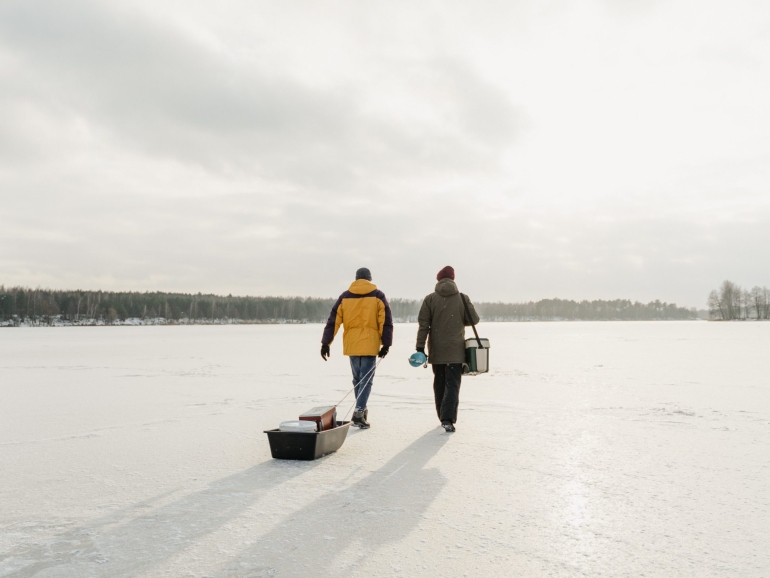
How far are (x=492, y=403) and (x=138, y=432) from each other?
14.9 feet

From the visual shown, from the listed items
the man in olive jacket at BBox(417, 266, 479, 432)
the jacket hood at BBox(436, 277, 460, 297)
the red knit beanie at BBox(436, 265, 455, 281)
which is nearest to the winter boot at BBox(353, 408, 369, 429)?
the man in olive jacket at BBox(417, 266, 479, 432)

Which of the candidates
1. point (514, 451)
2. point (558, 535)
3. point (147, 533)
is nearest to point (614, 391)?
point (514, 451)

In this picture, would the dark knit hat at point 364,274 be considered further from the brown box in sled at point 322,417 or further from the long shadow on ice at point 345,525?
the long shadow on ice at point 345,525

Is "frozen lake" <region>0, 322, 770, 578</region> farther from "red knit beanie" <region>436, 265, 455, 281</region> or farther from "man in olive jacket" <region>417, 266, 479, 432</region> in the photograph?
"red knit beanie" <region>436, 265, 455, 281</region>

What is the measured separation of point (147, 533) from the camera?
286cm

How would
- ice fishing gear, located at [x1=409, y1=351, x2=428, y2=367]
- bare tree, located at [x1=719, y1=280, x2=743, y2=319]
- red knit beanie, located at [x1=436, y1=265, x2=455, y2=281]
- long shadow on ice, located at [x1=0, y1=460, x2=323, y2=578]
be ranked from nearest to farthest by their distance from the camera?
1. long shadow on ice, located at [x1=0, y1=460, x2=323, y2=578]
2. ice fishing gear, located at [x1=409, y1=351, x2=428, y2=367]
3. red knit beanie, located at [x1=436, y1=265, x2=455, y2=281]
4. bare tree, located at [x1=719, y1=280, x2=743, y2=319]

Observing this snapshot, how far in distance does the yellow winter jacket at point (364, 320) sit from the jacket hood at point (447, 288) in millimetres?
625

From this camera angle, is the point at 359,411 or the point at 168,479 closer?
the point at 168,479

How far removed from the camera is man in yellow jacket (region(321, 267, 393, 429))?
19.2ft

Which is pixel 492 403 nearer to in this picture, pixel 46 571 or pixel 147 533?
pixel 147 533

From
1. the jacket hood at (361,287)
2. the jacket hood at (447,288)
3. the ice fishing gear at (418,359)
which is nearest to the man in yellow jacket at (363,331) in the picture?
the jacket hood at (361,287)

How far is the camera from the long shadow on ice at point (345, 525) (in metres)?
2.50

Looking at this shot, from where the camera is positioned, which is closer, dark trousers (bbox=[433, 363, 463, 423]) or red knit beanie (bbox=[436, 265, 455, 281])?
dark trousers (bbox=[433, 363, 463, 423])

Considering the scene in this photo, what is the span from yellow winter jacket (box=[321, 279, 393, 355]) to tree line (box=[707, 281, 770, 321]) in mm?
117137
